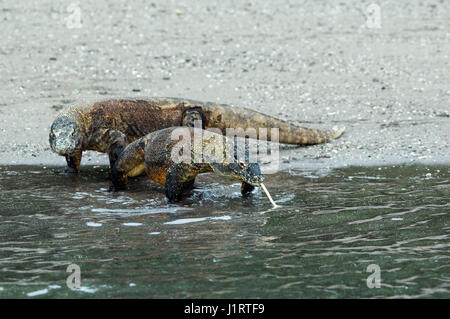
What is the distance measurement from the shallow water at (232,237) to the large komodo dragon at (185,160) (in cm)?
22

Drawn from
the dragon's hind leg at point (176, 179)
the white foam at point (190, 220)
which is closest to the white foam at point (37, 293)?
the white foam at point (190, 220)

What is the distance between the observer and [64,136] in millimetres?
8375

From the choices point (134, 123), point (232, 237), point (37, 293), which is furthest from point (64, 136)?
point (37, 293)

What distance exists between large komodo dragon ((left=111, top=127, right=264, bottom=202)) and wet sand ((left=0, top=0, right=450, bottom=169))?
1840 mm

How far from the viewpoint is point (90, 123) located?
8.76 metres

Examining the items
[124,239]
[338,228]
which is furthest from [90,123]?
[338,228]

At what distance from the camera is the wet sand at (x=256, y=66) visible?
994 cm

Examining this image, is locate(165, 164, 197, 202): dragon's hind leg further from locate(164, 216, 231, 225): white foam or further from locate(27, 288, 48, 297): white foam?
locate(27, 288, 48, 297): white foam

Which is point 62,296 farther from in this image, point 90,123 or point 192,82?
point 192,82

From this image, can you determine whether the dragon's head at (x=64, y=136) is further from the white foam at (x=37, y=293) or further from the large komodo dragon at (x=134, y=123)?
the white foam at (x=37, y=293)

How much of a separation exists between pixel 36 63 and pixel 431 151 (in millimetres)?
6478

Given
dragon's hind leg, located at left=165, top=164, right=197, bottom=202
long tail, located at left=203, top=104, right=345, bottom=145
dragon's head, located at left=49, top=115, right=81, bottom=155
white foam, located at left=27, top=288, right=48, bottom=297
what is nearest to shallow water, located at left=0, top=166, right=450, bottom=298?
white foam, located at left=27, top=288, right=48, bottom=297

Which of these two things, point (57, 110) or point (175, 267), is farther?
point (57, 110)

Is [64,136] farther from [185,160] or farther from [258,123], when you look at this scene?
[258,123]
